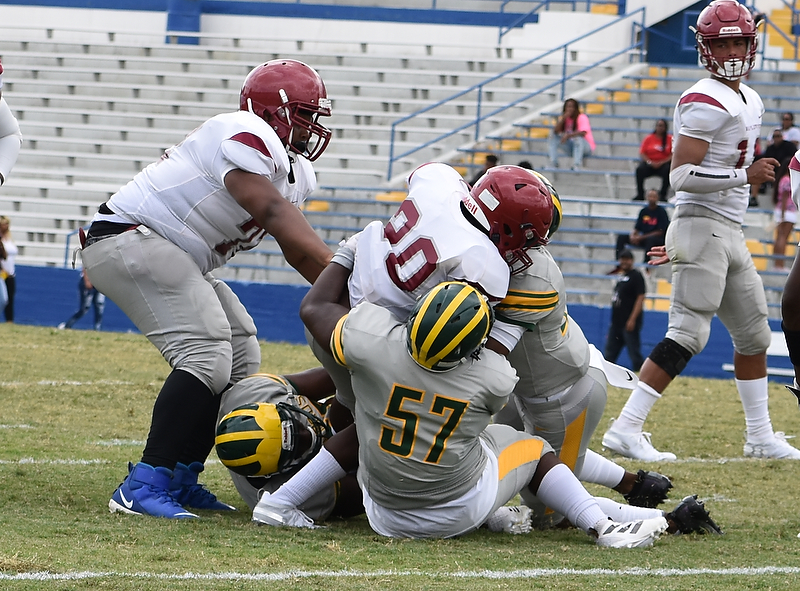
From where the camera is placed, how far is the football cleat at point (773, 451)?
6027 mm

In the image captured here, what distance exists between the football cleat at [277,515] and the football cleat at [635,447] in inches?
93.3

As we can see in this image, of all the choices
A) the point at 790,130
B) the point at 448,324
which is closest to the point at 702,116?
the point at 448,324

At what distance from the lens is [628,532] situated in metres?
3.72

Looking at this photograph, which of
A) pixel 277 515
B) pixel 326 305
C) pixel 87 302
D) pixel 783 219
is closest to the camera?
pixel 326 305

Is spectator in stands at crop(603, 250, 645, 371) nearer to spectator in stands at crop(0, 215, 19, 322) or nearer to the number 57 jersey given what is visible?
spectator in stands at crop(0, 215, 19, 322)

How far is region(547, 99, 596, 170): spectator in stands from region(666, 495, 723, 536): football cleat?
38.9ft

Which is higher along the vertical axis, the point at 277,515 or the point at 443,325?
the point at 443,325

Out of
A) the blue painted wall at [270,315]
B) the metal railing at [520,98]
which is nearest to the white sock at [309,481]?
the blue painted wall at [270,315]

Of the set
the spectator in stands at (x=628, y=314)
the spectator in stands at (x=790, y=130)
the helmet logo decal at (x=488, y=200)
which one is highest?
the helmet logo decal at (x=488, y=200)

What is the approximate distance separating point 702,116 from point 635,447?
65.8 inches

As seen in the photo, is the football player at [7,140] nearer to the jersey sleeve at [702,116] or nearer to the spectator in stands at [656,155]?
the jersey sleeve at [702,116]

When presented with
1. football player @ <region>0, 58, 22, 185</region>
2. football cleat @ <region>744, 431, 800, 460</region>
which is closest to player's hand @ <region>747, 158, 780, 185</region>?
football cleat @ <region>744, 431, 800, 460</region>

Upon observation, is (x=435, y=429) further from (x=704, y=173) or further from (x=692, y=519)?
(x=704, y=173)

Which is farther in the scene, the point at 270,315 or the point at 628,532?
the point at 270,315
